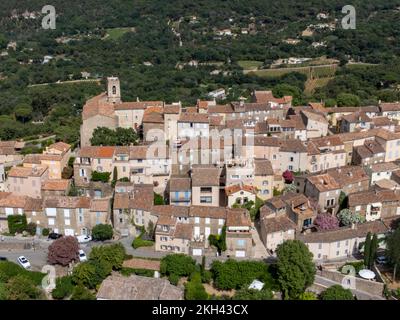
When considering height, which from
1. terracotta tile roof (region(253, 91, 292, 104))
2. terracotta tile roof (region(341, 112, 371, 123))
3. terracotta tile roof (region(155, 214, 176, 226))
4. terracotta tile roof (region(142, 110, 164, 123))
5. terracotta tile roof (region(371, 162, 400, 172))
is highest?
terracotta tile roof (region(253, 91, 292, 104))

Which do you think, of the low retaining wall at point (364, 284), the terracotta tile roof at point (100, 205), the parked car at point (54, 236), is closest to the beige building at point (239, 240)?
the low retaining wall at point (364, 284)

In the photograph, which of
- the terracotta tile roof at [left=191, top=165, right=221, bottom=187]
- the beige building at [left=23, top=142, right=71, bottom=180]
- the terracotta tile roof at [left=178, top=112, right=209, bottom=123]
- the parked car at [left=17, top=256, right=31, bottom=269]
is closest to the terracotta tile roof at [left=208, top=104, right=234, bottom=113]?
the terracotta tile roof at [left=178, top=112, right=209, bottom=123]

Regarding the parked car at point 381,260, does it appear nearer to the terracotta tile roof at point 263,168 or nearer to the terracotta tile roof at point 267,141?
the terracotta tile roof at point 263,168

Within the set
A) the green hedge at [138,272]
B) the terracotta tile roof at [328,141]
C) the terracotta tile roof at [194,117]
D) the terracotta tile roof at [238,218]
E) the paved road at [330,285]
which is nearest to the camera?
the paved road at [330,285]

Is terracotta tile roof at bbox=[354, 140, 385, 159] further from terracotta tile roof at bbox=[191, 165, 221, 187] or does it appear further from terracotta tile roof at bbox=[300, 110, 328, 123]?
terracotta tile roof at bbox=[191, 165, 221, 187]

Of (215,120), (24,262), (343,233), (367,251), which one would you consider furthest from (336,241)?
(24,262)

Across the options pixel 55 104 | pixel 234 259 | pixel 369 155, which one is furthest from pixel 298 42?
pixel 234 259

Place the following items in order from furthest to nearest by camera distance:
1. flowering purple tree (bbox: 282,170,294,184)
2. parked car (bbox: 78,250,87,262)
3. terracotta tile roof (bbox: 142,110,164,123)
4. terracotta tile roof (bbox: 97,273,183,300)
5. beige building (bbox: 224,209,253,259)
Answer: terracotta tile roof (bbox: 142,110,164,123)
flowering purple tree (bbox: 282,170,294,184)
beige building (bbox: 224,209,253,259)
parked car (bbox: 78,250,87,262)
terracotta tile roof (bbox: 97,273,183,300)

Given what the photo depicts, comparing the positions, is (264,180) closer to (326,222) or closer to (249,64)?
(326,222)
